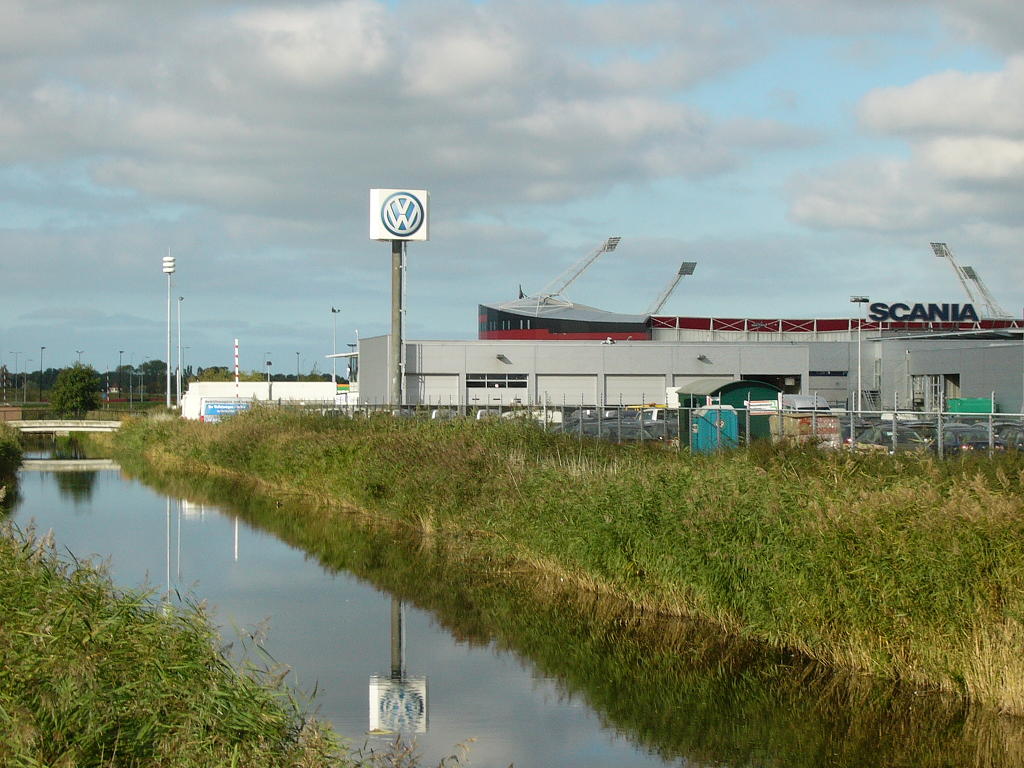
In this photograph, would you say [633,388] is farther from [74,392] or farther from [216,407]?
[74,392]

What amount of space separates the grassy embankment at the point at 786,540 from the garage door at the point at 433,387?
4883cm

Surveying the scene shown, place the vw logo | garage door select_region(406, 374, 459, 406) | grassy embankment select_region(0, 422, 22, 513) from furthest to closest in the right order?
garage door select_region(406, 374, 459, 406) → the vw logo → grassy embankment select_region(0, 422, 22, 513)

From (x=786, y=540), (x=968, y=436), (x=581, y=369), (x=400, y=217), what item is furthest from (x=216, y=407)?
(x=786, y=540)

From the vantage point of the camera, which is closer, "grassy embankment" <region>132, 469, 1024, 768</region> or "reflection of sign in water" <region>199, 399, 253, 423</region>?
"grassy embankment" <region>132, 469, 1024, 768</region>

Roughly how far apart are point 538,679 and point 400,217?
42.2 meters

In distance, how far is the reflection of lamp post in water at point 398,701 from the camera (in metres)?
11.0

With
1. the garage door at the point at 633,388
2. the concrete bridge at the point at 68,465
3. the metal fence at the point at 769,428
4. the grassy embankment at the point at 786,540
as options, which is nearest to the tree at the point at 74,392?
the concrete bridge at the point at 68,465

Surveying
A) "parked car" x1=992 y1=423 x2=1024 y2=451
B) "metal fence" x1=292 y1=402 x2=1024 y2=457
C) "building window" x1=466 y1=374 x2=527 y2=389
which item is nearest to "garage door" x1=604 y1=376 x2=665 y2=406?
"building window" x1=466 y1=374 x2=527 y2=389

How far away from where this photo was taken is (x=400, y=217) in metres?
53.7

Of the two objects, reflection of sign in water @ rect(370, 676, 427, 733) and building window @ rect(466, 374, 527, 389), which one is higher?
building window @ rect(466, 374, 527, 389)

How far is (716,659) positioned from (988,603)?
3.31 metres

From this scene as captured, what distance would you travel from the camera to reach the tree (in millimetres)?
93125

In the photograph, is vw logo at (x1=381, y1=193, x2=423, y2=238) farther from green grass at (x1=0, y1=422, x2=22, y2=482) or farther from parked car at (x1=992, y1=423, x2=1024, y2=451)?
parked car at (x1=992, y1=423, x2=1024, y2=451)

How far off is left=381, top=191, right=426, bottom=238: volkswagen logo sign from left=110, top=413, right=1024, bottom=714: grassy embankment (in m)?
29.8
